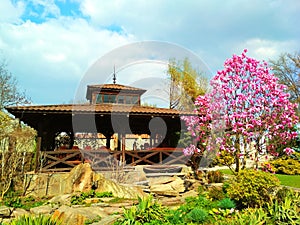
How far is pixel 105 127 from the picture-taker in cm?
1562

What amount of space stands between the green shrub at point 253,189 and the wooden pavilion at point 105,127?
5667 millimetres

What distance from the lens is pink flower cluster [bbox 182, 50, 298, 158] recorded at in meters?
7.75

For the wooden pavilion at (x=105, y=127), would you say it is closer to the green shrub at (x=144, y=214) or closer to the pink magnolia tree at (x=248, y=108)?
the pink magnolia tree at (x=248, y=108)

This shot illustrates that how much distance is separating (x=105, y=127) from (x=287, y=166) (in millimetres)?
11253

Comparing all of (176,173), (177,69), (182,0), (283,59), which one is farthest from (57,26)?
(283,59)

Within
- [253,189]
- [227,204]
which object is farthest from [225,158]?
[227,204]

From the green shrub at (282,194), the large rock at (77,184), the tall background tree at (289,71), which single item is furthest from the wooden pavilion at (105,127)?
the tall background tree at (289,71)

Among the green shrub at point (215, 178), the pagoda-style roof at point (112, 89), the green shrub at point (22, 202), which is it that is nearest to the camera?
the green shrub at point (22, 202)

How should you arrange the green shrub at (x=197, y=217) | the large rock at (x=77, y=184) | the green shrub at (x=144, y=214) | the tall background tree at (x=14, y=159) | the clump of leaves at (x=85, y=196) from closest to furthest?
the green shrub at (x=144, y=214) < the green shrub at (x=197, y=217) < the clump of leaves at (x=85, y=196) < the large rock at (x=77, y=184) < the tall background tree at (x=14, y=159)

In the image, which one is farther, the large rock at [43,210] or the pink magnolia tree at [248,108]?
the pink magnolia tree at [248,108]

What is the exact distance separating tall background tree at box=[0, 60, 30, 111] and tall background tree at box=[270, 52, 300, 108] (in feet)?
70.5

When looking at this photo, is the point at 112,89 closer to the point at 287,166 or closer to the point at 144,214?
the point at 287,166

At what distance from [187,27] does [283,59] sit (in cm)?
1760

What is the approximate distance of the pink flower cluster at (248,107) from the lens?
775 centimetres
